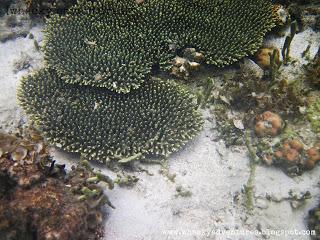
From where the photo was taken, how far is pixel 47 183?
4465 millimetres

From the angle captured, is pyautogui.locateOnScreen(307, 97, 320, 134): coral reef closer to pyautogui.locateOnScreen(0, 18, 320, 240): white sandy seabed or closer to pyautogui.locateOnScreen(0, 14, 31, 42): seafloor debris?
pyautogui.locateOnScreen(0, 18, 320, 240): white sandy seabed

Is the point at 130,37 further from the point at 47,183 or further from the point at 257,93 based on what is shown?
the point at 47,183

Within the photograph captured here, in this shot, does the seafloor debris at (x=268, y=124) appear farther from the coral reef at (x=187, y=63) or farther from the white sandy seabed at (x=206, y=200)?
the coral reef at (x=187, y=63)

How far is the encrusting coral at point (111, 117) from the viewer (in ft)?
17.5

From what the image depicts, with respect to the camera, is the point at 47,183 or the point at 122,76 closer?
the point at 47,183

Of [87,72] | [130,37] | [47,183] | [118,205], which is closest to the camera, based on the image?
[47,183]

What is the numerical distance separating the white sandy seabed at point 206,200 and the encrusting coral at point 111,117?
0.36 meters

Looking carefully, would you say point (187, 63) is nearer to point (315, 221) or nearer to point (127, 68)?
point (127, 68)

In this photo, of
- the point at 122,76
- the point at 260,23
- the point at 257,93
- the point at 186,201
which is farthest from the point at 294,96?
the point at 122,76

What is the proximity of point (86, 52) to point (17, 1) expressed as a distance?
346 cm

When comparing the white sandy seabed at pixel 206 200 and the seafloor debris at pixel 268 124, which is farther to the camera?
the seafloor debris at pixel 268 124

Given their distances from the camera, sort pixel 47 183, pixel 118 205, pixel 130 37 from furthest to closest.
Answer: pixel 130 37 → pixel 118 205 → pixel 47 183

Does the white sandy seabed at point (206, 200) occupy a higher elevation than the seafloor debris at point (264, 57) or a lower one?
lower

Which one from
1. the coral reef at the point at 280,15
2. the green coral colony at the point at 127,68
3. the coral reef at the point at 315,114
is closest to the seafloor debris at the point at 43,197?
the green coral colony at the point at 127,68
